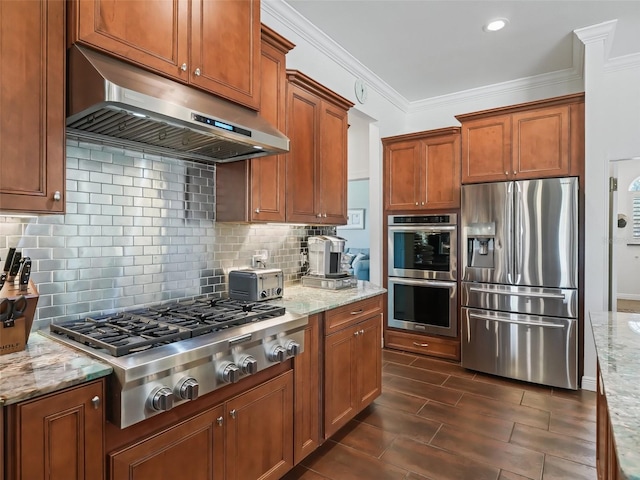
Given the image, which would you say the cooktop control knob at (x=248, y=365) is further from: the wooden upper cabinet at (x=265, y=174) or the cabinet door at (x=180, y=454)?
the wooden upper cabinet at (x=265, y=174)

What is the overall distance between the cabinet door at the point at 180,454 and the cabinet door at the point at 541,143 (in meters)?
3.30

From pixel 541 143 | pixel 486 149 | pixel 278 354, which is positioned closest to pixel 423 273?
pixel 486 149

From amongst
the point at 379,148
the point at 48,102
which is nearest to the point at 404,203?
the point at 379,148

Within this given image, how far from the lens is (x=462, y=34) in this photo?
3.32 meters

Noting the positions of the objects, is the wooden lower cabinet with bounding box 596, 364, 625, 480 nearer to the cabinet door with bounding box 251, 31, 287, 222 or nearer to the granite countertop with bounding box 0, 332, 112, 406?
the granite countertop with bounding box 0, 332, 112, 406

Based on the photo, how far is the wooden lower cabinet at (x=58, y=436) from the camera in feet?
3.41

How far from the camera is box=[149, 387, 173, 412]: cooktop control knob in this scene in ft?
4.25

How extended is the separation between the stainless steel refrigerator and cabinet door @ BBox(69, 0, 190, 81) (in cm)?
291

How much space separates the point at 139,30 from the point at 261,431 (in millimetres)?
1882

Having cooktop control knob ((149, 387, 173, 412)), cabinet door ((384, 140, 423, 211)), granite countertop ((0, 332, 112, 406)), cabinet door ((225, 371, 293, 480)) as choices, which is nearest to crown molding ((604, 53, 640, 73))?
cabinet door ((384, 140, 423, 211))

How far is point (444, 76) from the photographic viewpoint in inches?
165

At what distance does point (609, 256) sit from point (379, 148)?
248 cm

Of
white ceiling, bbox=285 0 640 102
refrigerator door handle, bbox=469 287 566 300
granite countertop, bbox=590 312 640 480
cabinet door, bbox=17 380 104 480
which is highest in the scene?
white ceiling, bbox=285 0 640 102

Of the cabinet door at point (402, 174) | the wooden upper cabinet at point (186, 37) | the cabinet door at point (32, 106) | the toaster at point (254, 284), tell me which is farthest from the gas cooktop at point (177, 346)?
the cabinet door at point (402, 174)
